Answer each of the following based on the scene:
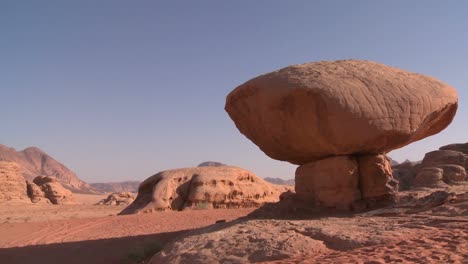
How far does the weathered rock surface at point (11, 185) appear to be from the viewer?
78.7ft

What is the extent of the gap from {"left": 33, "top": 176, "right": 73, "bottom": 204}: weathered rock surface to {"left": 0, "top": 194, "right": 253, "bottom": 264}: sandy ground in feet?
55.5

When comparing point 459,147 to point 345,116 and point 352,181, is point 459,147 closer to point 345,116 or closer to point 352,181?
point 352,181

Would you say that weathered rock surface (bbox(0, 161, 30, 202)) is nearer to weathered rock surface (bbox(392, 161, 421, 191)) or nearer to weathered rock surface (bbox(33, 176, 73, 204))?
weathered rock surface (bbox(33, 176, 73, 204))

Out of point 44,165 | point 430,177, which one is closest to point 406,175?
point 430,177

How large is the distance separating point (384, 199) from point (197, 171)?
10.6 meters

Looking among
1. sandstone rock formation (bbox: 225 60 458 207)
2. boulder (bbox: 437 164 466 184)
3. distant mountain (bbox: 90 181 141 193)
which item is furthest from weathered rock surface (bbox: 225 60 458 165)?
distant mountain (bbox: 90 181 141 193)

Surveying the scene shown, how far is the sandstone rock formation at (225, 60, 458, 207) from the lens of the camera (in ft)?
24.9

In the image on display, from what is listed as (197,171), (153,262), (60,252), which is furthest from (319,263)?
(197,171)

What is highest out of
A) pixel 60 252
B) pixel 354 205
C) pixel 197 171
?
pixel 197 171

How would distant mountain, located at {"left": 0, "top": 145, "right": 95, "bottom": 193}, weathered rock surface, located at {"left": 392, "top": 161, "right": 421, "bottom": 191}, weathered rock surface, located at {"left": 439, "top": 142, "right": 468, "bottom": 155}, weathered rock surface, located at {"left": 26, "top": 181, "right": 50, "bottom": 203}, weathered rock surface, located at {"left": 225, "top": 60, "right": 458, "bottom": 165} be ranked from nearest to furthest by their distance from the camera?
1. weathered rock surface, located at {"left": 225, "top": 60, "right": 458, "bottom": 165}
2. weathered rock surface, located at {"left": 392, "top": 161, "right": 421, "bottom": 191}
3. weathered rock surface, located at {"left": 439, "top": 142, "right": 468, "bottom": 155}
4. weathered rock surface, located at {"left": 26, "top": 181, "right": 50, "bottom": 203}
5. distant mountain, located at {"left": 0, "top": 145, "right": 95, "bottom": 193}

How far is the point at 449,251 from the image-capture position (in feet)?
14.4

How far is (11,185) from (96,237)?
57.3ft

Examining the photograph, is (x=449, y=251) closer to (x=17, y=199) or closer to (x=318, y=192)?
(x=318, y=192)

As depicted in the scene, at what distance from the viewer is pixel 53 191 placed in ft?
96.8
